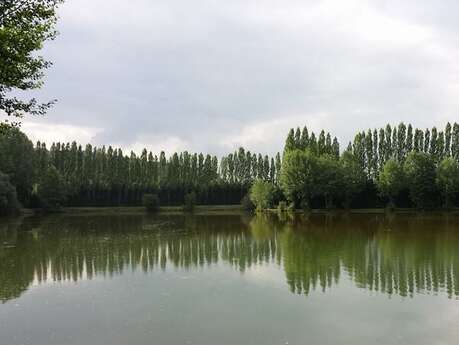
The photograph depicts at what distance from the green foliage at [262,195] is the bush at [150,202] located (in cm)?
2424

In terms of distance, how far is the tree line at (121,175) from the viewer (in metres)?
102

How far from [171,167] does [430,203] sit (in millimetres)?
66929

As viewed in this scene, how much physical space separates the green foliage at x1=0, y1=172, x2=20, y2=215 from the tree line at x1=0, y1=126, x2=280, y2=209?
804 inches

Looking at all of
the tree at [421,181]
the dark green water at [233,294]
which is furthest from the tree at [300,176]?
the dark green water at [233,294]

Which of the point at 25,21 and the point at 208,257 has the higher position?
the point at 25,21

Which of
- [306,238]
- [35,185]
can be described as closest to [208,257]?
[306,238]

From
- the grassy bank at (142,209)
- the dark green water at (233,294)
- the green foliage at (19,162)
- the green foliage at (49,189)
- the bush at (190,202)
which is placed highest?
the green foliage at (19,162)

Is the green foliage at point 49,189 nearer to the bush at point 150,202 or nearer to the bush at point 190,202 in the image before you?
the bush at point 150,202

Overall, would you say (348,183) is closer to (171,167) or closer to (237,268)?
(171,167)

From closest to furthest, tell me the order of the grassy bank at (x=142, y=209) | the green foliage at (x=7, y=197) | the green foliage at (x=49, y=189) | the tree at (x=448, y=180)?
the green foliage at (x=7, y=197), the tree at (x=448, y=180), the green foliage at (x=49, y=189), the grassy bank at (x=142, y=209)

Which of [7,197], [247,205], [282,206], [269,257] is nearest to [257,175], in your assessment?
[247,205]

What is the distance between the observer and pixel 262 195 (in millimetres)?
100312

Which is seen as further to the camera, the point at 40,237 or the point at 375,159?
the point at 375,159

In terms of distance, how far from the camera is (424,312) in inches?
633
